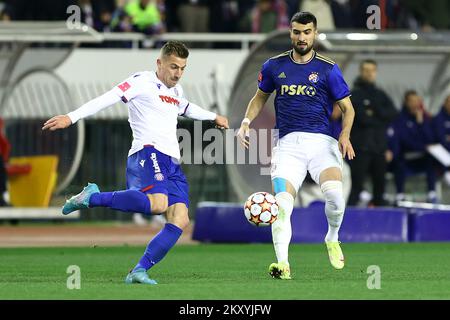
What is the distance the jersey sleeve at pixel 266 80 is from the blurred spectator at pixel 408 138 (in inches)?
446

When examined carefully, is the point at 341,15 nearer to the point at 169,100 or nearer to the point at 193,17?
the point at 193,17

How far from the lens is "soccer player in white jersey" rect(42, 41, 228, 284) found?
42.5ft

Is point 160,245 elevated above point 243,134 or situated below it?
below

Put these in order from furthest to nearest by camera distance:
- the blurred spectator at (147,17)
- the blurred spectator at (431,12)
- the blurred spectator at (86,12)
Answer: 1. the blurred spectator at (431,12)
2. the blurred spectator at (147,17)
3. the blurred spectator at (86,12)

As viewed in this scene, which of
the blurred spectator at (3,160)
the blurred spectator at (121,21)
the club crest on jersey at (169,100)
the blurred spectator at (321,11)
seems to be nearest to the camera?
the club crest on jersey at (169,100)

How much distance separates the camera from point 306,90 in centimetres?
1397

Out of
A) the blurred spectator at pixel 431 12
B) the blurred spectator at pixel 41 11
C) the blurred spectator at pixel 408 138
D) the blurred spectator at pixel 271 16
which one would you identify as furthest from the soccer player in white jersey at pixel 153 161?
the blurred spectator at pixel 431 12

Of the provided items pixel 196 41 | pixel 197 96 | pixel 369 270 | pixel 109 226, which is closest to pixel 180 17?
pixel 196 41

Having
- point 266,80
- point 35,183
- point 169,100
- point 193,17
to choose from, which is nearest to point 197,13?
point 193,17

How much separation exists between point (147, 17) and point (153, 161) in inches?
539

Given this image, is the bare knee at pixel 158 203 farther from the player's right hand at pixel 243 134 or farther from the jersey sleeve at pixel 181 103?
the player's right hand at pixel 243 134

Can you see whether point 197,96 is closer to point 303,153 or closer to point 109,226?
point 109,226

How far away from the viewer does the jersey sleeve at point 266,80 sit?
14125 millimetres

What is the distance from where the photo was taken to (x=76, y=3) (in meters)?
26.5
